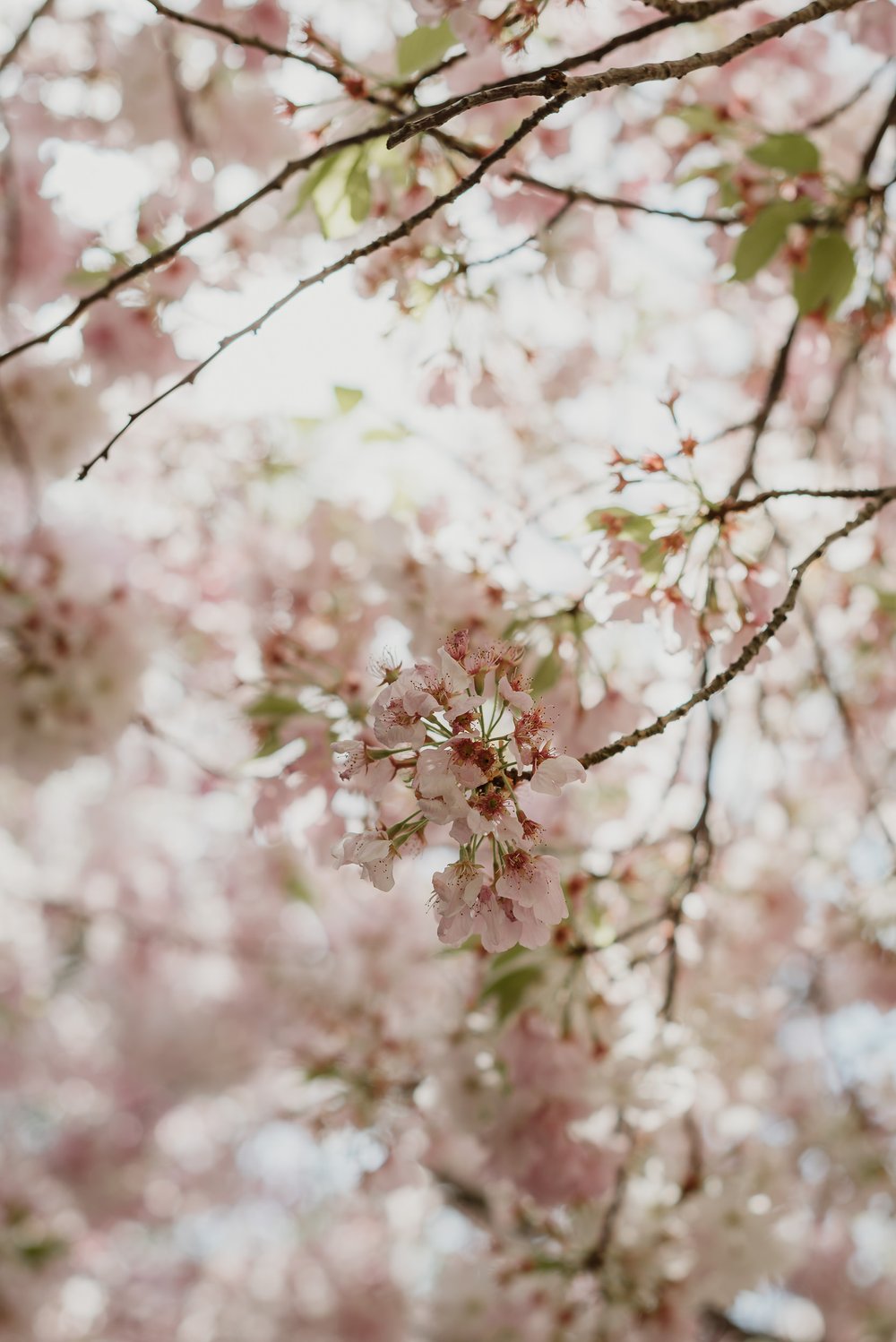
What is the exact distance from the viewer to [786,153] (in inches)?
54.4

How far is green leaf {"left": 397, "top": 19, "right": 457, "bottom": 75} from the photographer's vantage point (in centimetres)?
132

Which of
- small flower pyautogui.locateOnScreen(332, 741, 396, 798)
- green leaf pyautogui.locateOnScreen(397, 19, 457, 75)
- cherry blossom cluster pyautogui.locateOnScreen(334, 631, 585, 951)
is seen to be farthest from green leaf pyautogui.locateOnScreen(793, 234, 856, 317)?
small flower pyautogui.locateOnScreen(332, 741, 396, 798)

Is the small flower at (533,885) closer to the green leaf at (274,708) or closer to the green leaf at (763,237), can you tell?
the green leaf at (274,708)

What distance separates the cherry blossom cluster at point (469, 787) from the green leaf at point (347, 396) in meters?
1.02

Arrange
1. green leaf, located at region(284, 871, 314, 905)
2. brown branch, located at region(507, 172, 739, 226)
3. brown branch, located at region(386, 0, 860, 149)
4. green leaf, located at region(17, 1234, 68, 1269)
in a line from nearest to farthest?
1. brown branch, located at region(386, 0, 860, 149)
2. brown branch, located at region(507, 172, 739, 226)
3. green leaf, located at region(284, 871, 314, 905)
4. green leaf, located at region(17, 1234, 68, 1269)

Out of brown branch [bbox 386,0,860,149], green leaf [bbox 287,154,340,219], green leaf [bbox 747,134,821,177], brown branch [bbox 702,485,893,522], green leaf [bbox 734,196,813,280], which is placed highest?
green leaf [bbox 287,154,340,219]

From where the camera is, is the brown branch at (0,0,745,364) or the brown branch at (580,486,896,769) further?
the brown branch at (0,0,745,364)

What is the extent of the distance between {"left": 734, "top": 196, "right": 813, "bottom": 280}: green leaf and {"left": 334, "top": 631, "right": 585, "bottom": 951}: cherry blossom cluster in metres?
0.80

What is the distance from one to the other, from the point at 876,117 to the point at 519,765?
2680 mm

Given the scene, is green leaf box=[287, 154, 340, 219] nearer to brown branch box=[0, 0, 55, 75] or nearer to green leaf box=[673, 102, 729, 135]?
brown branch box=[0, 0, 55, 75]

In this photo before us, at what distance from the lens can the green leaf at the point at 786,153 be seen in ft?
4.52

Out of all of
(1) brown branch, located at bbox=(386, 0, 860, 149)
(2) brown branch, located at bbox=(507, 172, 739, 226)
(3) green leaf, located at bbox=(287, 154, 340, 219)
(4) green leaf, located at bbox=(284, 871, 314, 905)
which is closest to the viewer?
(1) brown branch, located at bbox=(386, 0, 860, 149)

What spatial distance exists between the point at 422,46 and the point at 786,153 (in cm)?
48

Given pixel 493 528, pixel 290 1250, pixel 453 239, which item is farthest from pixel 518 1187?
pixel 290 1250
